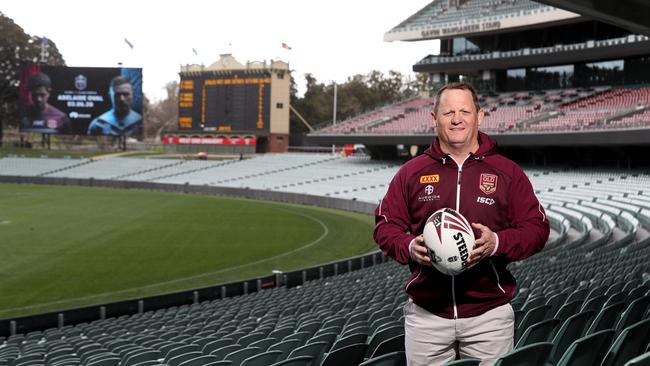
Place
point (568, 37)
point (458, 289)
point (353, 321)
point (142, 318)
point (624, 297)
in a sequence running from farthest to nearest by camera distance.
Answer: point (568, 37) → point (142, 318) → point (353, 321) → point (624, 297) → point (458, 289)

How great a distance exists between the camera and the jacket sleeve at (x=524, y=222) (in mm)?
4168

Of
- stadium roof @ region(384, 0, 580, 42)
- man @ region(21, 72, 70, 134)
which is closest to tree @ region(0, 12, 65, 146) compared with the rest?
man @ region(21, 72, 70, 134)

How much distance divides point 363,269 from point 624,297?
15.7 m

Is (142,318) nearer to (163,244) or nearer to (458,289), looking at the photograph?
(458,289)

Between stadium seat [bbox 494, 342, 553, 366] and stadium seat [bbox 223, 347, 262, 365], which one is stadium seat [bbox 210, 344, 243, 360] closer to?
stadium seat [bbox 223, 347, 262, 365]

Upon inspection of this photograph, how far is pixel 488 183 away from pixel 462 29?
59.2 m

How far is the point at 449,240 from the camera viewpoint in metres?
3.86

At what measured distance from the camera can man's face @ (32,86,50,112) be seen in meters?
71.6

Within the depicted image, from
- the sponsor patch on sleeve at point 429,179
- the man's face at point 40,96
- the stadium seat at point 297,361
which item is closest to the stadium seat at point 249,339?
the stadium seat at point 297,361

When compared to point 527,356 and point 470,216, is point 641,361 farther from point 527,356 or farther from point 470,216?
point 470,216

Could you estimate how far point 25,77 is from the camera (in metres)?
71.6

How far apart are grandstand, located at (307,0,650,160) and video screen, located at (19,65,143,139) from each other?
1882 centimetres

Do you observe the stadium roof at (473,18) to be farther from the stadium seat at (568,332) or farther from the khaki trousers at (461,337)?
the khaki trousers at (461,337)

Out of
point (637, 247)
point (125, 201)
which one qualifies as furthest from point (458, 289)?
point (125, 201)
